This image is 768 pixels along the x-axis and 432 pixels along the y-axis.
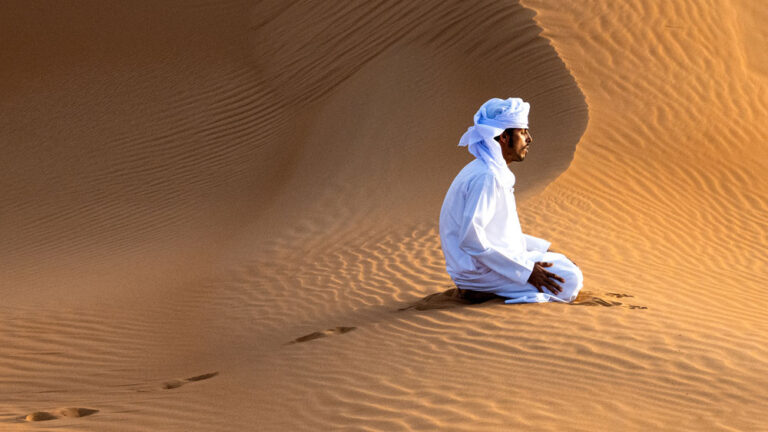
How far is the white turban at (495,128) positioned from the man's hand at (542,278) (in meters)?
0.66

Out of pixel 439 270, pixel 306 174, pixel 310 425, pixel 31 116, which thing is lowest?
pixel 310 425

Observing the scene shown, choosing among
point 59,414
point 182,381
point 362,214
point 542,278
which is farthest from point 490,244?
point 362,214

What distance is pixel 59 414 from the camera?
17.0 ft

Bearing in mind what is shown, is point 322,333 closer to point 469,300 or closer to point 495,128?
point 469,300

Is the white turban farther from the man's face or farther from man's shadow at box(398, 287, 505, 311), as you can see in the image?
man's shadow at box(398, 287, 505, 311)

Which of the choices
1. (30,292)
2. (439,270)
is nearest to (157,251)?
(30,292)

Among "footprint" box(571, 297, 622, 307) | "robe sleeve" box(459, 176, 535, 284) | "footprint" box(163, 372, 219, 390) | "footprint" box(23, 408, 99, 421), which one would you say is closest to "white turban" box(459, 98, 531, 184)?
"robe sleeve" box(459, 176, 535, 284)

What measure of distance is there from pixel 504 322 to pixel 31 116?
46.2ft

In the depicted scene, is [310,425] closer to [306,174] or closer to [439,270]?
[439,270]

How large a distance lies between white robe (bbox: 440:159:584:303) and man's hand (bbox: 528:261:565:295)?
0.05 m

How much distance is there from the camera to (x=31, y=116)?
17.4m

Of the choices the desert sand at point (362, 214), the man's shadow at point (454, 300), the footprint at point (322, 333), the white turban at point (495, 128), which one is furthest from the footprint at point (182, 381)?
the white turban at point (495, 128)

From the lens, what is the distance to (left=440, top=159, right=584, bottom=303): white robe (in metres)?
6.21

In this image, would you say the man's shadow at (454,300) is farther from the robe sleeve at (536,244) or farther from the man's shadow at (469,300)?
the robe sleeve at (536,244)
